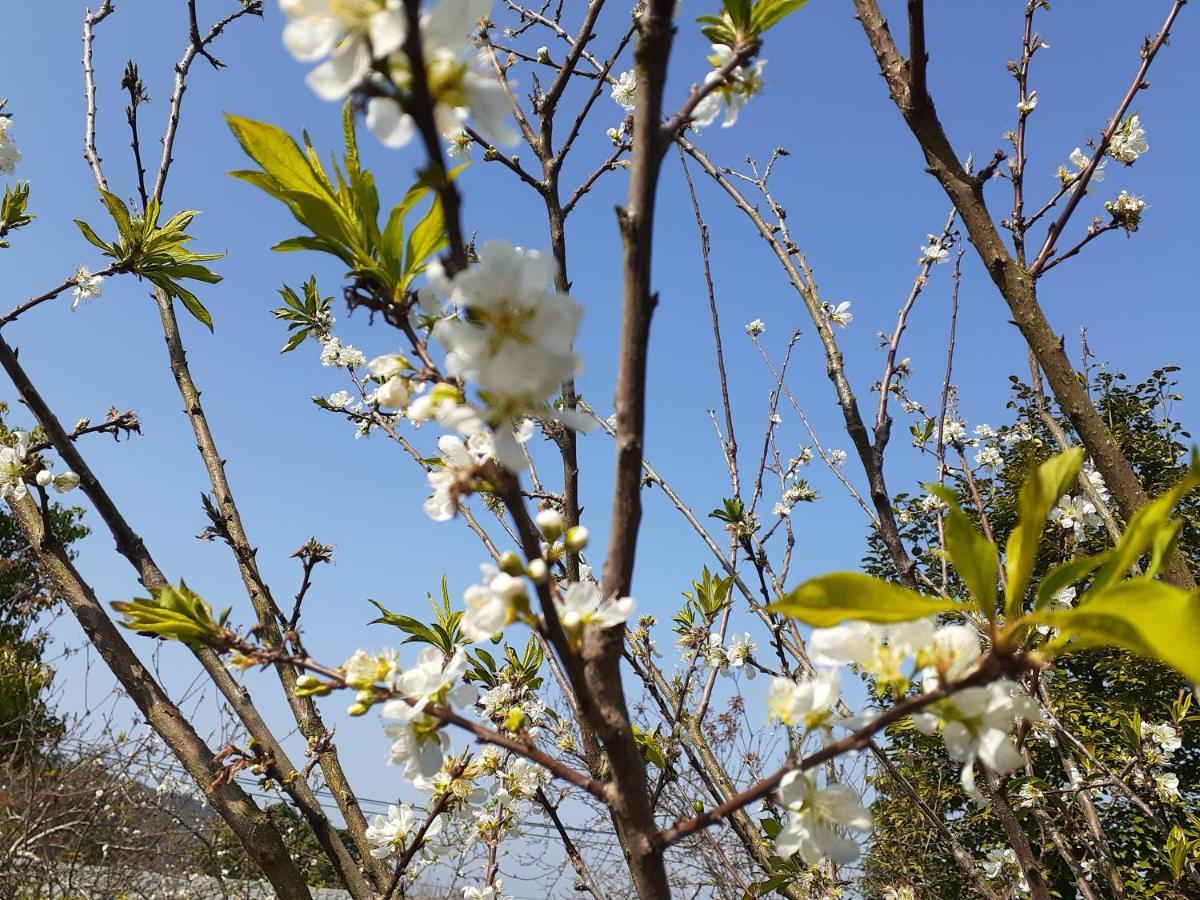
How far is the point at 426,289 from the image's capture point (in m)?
0.67

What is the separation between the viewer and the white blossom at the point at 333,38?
1.88 ft

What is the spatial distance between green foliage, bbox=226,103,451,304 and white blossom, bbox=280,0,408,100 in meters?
0.13

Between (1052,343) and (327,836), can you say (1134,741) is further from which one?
(327,836)

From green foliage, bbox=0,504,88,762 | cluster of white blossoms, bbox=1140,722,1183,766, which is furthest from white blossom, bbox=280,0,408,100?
green foliage, bbox=0,504,88,762

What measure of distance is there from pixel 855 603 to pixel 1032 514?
0.69 ft

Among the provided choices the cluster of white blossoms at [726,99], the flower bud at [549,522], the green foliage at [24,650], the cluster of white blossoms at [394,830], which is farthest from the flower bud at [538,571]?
the green foliage at [24,650]

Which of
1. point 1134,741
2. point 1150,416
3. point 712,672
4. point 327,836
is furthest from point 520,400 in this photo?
point 1150,416

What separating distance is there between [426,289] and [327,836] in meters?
1.27

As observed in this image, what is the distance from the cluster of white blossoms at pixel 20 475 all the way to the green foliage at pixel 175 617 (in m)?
0.99

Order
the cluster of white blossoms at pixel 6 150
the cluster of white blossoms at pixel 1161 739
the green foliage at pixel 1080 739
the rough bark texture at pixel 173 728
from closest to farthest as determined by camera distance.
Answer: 1. the rough bark texture at pixel 173 728
2. the cluster of white blossoms at pixel 6 150
3. the cluster of white blossoms at pixel 1161 739
4. the green foliage at pixel 1080 739

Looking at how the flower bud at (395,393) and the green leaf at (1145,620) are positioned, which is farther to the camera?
the flower bud at (395,393)

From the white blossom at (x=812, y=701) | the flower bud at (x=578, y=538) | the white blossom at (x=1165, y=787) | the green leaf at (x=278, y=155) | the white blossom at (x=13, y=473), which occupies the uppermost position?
the white blossom at (x=13, y=473)

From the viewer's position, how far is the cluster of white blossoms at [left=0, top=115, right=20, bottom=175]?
8.02ft

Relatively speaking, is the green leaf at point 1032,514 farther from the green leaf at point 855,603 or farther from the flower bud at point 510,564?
the flower bud at point 510,564
